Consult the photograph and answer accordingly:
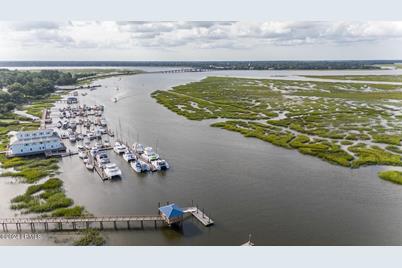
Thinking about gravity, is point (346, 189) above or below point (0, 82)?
below

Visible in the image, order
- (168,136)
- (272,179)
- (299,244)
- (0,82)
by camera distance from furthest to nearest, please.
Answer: (0,82) < (168,136) < (272,179) < (299,244)

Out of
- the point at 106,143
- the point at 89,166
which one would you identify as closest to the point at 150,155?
the point at 89,166

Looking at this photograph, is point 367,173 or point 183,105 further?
point 183,105

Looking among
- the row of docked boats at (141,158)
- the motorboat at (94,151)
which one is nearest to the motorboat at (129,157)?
the row of docked boats at (141,158)

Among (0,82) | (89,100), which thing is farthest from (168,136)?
(0,82)

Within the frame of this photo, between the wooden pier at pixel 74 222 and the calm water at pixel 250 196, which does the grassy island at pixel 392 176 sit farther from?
the wooden pier at pixel 74 222

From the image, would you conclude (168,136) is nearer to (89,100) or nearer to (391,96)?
(89,100)

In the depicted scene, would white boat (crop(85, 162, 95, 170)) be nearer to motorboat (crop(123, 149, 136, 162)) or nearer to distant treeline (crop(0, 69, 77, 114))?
motorboat (crop(123, 149, 136, 162))

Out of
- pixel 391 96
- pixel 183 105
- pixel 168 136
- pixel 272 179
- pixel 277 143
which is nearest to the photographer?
pixel 272 179
